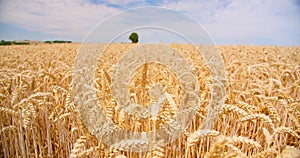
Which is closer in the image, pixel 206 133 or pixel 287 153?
pixel 287 153

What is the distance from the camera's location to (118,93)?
7.09ft

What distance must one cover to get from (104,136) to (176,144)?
740 millimetres

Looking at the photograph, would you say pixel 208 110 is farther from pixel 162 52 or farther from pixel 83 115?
pixel 162 52

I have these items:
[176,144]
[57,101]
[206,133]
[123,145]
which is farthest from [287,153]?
[57,101]

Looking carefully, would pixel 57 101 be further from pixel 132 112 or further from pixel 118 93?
pixel 132 112

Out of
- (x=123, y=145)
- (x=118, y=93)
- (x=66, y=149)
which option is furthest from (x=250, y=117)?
Answer: (x=66, y=149)

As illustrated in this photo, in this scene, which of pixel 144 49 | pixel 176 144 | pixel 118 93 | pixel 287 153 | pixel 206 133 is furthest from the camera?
pixel 144 49

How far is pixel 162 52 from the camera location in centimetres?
678

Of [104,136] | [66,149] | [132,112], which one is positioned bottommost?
[66,149]

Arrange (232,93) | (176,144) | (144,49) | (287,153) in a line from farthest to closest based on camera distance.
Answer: (144,49)
(232,93)
(176,144)
(287,153)

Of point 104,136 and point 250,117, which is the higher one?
point 250,117

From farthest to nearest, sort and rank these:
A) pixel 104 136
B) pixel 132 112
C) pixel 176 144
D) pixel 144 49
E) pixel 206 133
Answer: pixel 144 49 < pixel 176 144 < pixel 132 112 < pixel 104 136 < pixel 206 133

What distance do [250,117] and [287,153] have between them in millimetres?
802

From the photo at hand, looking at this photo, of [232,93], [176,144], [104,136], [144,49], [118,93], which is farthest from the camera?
[144,49]
